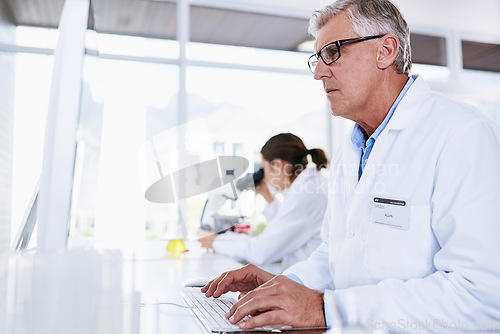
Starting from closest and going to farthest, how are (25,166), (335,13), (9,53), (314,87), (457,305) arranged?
(457,305) → (25,166) → (9,53) → (335,13) → (314,87)

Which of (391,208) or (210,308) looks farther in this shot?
(391,208)

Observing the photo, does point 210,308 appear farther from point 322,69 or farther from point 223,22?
point 223,22

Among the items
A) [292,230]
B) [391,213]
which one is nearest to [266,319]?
[391,213]

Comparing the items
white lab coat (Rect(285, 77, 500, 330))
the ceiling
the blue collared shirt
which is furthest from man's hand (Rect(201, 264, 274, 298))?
the ceiling

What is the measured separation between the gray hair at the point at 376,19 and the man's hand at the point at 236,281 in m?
0.76

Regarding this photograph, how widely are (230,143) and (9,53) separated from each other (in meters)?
3.00

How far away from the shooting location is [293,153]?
3.02m

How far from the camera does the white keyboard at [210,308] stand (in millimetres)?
872

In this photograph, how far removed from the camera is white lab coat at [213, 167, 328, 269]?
267 centimetres

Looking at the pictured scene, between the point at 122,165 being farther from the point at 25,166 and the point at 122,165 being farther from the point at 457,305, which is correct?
the point at 457,305

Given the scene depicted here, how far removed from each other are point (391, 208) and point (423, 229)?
0.10 metres

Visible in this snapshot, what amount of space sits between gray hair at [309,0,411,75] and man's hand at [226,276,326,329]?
830 mm

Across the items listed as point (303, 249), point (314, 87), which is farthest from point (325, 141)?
point (303, 249)

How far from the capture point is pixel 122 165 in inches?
162
